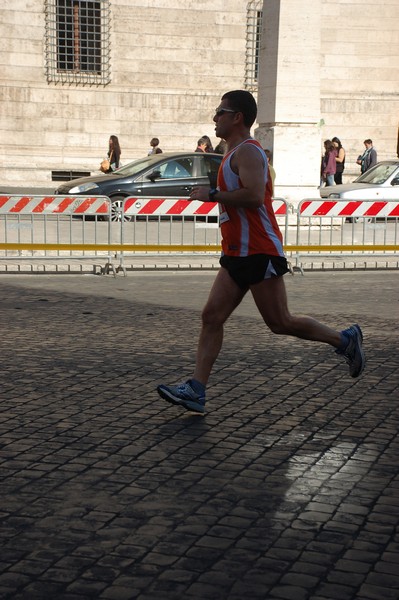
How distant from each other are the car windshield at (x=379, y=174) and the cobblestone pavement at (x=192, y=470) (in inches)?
533

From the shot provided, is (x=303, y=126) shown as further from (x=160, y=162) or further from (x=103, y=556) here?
(x=103, y=556)

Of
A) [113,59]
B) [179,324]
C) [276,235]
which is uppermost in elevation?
[113,59]

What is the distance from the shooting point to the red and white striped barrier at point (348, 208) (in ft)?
48.6

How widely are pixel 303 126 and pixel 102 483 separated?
1502 cm

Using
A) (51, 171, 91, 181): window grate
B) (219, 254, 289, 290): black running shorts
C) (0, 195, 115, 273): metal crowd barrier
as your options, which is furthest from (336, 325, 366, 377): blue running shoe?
(51, 171, 91, 181): window grate

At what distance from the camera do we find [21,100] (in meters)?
29.8

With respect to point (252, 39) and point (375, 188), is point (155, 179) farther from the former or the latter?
point (252, 39)

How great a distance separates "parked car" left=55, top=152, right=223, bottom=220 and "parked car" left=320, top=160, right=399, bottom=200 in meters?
2.51

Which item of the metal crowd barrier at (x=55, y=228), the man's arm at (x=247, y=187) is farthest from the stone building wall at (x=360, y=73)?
the man's arm at (x=247, y=187)

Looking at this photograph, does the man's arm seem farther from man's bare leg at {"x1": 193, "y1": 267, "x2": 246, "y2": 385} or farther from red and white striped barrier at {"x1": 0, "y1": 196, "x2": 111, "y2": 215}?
red and white striped barrier at {"x1": 0, "y1": 196, "x2": 111, "y2": 215}

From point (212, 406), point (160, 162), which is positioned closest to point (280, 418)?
point (212, 406)

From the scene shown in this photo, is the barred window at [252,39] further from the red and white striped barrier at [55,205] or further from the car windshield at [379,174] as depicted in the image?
the red and white striped barrier at [55,205]

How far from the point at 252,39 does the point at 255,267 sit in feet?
87.3

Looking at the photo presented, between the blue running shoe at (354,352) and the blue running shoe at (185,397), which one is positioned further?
the blue running shoe at (354,352)
